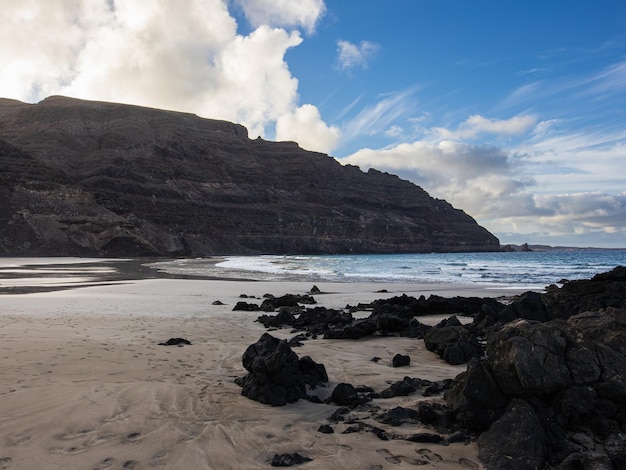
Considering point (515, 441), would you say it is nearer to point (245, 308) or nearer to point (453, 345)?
point (453, 345)

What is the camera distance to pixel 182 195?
120 metres

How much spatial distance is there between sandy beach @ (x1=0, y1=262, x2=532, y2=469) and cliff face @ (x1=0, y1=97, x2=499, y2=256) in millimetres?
71907

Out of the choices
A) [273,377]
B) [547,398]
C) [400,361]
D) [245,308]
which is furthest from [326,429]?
[245,308]

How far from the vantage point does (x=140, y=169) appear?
119312 millimetres

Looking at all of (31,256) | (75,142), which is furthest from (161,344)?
(75,142)

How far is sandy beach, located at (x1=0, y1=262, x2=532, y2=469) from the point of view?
3992 millimetres

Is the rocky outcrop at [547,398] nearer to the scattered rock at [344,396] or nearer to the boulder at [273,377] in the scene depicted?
the scattered rock at [344,396]

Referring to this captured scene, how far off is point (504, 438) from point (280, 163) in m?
166

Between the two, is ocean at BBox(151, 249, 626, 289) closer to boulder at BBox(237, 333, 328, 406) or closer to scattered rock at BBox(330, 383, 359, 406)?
scattered rock at BBox(330, 383, 359, 406)

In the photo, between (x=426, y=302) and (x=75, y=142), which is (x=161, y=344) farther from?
(x=75, y=142)

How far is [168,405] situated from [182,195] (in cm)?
12053

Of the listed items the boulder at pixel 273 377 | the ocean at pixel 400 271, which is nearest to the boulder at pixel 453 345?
the boulder at pixel 273 377

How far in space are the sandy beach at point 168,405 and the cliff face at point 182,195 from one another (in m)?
71.9

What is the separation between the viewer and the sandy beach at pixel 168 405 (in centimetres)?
399
